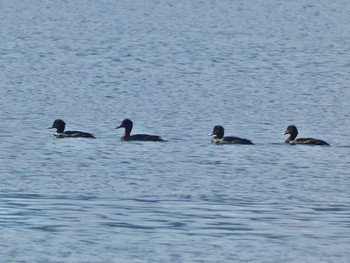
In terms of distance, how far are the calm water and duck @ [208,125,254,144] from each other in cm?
16

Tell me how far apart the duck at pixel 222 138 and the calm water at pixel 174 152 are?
0.54 ft

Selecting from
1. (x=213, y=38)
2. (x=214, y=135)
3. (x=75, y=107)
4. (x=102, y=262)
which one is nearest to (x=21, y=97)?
(x=75, y=107)

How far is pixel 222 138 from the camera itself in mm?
28078

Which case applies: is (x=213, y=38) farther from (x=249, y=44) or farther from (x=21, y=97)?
(x=21, y=97)

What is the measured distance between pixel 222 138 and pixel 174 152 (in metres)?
1.64

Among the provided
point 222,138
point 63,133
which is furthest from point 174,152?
point 63,133

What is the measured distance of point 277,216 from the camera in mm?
20547

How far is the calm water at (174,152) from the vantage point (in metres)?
19.0

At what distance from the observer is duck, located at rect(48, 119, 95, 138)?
2847cm

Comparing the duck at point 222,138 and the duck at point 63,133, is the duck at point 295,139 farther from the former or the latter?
the duck at point 63,133

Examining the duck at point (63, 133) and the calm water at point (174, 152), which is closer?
the calm water at point (174, 152)

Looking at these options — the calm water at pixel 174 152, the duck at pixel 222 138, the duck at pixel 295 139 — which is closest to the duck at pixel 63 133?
the calm water at pixel 174 152

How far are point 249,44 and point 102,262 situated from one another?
37.2 m

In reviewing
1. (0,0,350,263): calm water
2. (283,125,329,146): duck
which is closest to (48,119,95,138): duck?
(0,0,350,263): calm water
